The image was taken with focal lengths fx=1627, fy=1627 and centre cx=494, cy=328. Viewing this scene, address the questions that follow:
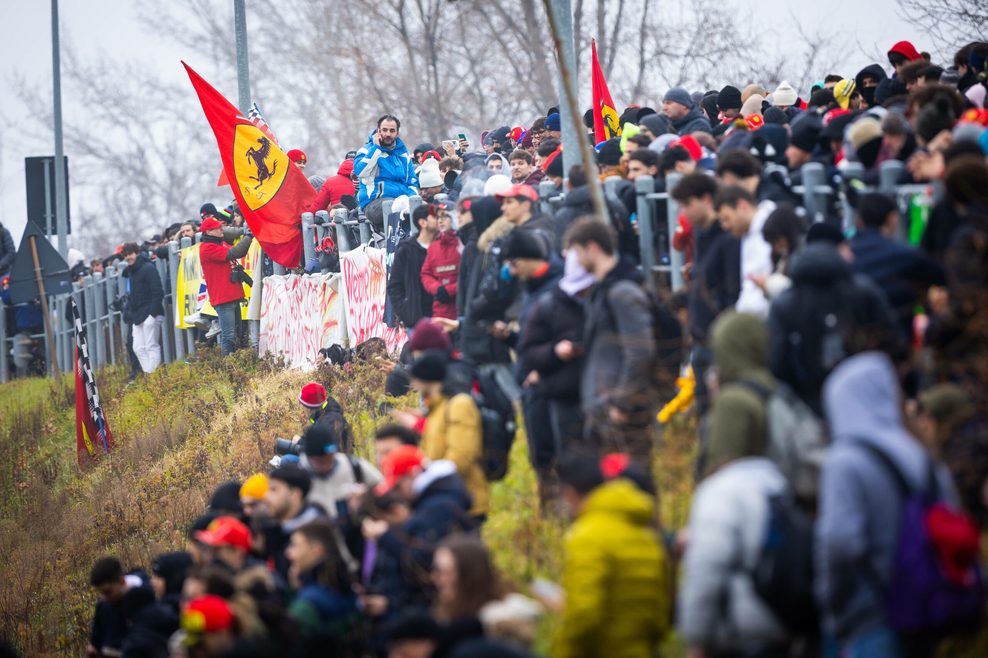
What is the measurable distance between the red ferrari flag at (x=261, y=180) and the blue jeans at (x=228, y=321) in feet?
5.43

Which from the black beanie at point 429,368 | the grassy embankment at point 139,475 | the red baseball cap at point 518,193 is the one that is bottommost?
the grassy embankment at point 139,475

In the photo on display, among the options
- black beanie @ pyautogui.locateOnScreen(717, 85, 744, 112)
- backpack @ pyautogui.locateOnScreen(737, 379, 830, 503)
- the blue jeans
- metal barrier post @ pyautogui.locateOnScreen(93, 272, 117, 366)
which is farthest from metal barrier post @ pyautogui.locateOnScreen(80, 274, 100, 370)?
backpack @ pyautogui.locateOnScreen(737, 379, 830, 503)

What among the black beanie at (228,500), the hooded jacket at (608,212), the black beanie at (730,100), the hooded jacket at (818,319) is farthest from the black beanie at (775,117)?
the hooded jacket at (818,319)

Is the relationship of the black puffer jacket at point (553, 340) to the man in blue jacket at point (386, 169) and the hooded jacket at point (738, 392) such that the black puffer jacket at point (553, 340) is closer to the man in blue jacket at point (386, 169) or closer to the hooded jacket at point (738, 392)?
the hooded jacket at point (738, 392)

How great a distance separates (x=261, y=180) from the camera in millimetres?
20203

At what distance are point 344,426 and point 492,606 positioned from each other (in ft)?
23.0

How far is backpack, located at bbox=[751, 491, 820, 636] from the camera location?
6.56 m

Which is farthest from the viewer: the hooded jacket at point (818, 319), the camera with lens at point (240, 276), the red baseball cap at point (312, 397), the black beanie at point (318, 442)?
the camera with lens at point (240, 276)

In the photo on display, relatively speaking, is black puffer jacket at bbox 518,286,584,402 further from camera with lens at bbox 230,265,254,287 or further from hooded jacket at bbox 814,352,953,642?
camera with lens at bbox 230,265,254,287

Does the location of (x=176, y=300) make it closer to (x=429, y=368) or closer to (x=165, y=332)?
(x=165, y=332)

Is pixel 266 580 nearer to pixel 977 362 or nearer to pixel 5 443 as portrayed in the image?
pixel 977 362

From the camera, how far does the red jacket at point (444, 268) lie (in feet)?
44.4

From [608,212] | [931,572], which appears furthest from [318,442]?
[931,572]

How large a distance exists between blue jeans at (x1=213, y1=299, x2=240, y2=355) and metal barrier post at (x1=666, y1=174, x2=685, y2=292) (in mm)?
11584
